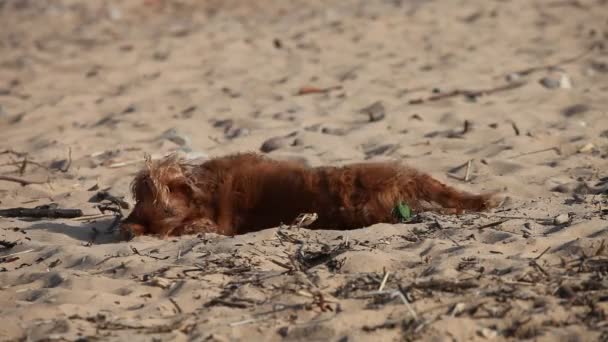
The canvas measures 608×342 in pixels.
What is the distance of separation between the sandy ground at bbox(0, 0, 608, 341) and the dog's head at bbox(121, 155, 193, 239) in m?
0.11

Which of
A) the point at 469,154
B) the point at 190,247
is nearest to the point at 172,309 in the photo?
the point at 190,247

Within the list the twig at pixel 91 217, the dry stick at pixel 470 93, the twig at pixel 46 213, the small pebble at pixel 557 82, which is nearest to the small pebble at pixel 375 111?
the dry stick at pixel 470 93

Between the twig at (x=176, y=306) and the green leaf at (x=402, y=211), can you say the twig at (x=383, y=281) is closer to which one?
the twig at (x=176, y=306)

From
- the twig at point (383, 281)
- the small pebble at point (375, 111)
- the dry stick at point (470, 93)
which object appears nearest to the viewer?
the twig at point (383, 281)

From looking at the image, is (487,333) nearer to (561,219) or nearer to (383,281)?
(383,281)

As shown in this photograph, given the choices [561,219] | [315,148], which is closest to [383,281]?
[561,219]

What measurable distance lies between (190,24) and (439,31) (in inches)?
138

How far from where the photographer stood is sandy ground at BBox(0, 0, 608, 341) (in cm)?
387

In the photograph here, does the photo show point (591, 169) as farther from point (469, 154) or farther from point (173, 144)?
point (173, 144)

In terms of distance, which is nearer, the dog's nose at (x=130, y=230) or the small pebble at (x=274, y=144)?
the dog's nose at (x=130, y=230)

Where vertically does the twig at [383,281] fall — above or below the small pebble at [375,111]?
above

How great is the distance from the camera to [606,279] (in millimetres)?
3951

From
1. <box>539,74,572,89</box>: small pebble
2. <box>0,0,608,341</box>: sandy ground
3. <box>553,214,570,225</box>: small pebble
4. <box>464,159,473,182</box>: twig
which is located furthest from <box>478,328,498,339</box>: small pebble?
<box>539,74,572,89</box>: small pebble

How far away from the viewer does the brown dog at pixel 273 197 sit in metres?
5.18
